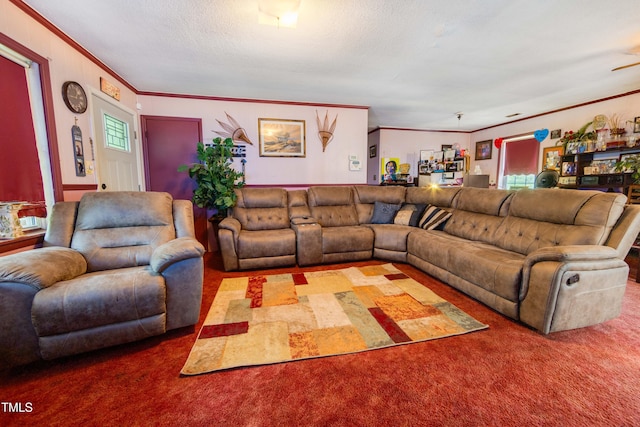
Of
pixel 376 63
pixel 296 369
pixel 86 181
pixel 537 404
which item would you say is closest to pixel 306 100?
pixel 376 63

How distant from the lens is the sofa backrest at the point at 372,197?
3961mm

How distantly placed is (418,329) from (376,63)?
9.04 feet

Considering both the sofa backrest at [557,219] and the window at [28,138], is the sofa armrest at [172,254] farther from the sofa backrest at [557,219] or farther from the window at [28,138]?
the sofa backrest at [557,219]

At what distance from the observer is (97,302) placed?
4.87 ft

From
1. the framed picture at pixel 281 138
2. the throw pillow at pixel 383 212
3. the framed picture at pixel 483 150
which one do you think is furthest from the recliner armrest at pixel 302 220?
the framed picture at pixel 483 150

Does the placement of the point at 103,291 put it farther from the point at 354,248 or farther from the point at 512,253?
the point at 512,253

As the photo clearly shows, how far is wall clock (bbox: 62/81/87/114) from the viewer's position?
92.7 inches

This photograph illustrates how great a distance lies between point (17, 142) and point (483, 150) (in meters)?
8.11

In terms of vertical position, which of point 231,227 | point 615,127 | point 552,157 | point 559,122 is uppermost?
point 559,122

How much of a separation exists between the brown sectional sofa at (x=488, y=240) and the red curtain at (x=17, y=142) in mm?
1556

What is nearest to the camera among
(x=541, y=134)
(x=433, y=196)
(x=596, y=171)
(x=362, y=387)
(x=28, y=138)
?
(x=362, y=387)

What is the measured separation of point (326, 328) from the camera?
1.85m

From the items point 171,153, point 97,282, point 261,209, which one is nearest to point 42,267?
point 97,282

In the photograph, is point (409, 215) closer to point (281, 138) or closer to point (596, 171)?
point (281, 138)
